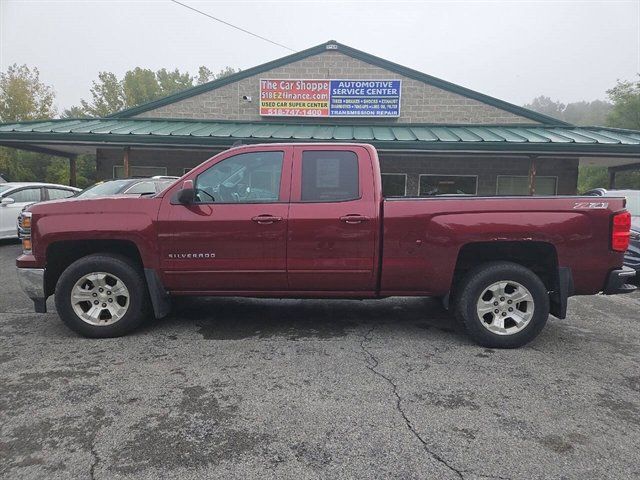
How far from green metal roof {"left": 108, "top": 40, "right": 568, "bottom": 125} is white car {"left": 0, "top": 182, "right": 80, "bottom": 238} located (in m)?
4.64

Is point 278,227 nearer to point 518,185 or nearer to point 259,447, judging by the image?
point 259,447

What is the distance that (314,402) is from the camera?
9.68 feet

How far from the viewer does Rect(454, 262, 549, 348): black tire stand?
12.9 feet

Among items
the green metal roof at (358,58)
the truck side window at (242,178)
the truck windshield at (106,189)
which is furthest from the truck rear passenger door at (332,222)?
the green metal roof at (358,58)

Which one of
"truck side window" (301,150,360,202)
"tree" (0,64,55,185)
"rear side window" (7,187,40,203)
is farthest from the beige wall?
"tree" (0,64,55,185)

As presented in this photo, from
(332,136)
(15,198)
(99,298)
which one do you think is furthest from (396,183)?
(99,298)

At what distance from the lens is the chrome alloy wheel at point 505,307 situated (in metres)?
3.98

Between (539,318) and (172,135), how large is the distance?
10641mm

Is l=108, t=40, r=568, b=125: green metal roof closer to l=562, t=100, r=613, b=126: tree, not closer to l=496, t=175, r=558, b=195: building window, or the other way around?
l=496, t=175, r=558, b=195: building window

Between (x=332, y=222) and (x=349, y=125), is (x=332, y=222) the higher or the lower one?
the lower one

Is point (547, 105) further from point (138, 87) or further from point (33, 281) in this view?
point (33, 281)

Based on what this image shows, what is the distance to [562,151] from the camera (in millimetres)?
11391

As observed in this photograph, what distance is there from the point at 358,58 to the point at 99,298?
43.5 feet

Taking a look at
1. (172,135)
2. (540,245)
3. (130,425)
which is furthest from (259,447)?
(172,135)
